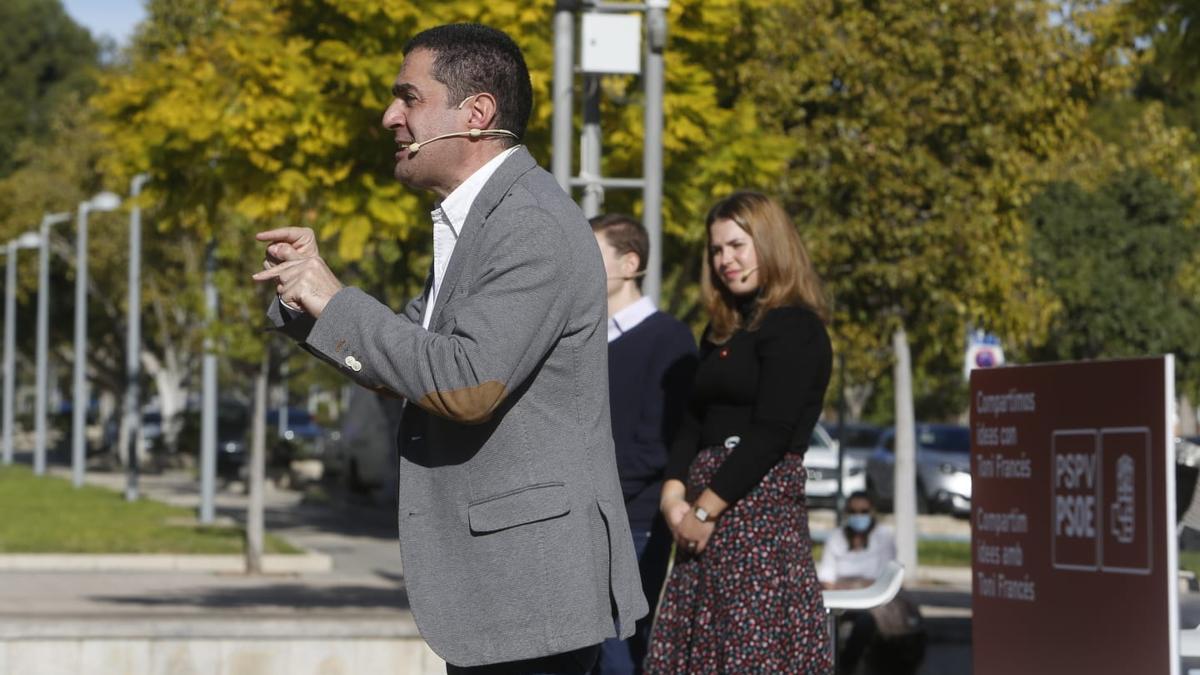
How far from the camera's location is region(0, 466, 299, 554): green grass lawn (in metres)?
23.6

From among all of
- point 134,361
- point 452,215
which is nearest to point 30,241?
point 134,361

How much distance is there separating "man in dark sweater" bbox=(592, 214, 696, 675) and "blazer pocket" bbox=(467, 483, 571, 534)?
295cm

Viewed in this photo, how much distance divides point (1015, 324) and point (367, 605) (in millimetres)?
7020

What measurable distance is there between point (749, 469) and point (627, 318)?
3.99ft

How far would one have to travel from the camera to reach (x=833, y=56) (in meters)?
19.3

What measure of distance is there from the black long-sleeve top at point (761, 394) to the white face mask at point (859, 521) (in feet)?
24.6

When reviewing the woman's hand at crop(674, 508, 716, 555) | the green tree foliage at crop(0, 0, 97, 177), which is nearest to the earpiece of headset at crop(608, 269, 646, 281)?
the woman's hand at crop(674, 508, 716, 555)

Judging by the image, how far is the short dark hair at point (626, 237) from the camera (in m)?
6.84

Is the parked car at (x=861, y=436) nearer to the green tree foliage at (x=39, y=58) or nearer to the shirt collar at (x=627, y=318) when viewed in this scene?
the shirt collar at (x=627, y=318)

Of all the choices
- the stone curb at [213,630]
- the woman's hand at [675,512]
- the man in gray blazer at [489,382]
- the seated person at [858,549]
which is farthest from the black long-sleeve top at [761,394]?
the seated person at [858,549]

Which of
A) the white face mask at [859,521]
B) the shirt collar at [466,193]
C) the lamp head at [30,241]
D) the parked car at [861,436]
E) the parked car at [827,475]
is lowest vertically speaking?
the parked car at [827,475]

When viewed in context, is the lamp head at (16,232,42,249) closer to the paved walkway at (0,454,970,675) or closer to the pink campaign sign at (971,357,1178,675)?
the paved walkway at (0,454,970,675)

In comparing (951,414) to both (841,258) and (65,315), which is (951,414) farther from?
(841,258)

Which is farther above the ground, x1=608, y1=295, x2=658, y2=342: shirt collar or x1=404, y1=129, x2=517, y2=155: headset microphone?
x1=404, y1=129, x2=517, y2=155: headset microphone
